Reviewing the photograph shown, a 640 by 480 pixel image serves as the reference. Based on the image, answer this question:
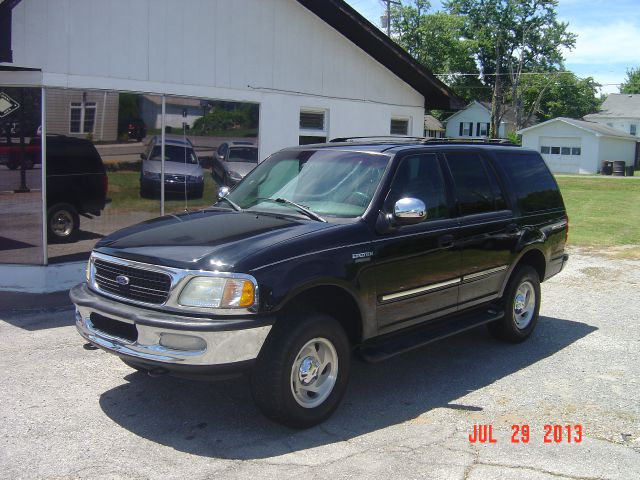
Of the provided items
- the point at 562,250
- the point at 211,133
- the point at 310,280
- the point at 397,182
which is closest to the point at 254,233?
the point at 310,280

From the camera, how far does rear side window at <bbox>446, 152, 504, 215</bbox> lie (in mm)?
6051

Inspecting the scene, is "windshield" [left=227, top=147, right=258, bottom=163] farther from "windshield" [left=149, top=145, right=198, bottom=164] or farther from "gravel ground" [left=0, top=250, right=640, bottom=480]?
"gravel ground" [left=0, top=250, right=640, bottom=480]

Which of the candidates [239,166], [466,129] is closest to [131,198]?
[239,166]

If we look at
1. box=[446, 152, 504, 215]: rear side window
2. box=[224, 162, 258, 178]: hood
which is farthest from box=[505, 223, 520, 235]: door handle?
box=[224, 162, 258, 178]: hood

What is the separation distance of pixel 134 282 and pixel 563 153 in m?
55.1

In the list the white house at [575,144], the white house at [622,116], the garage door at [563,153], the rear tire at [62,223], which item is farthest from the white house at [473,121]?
the rear tire at [62,223]

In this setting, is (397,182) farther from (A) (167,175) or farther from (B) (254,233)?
(A) (167,175)

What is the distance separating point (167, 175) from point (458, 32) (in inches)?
2638

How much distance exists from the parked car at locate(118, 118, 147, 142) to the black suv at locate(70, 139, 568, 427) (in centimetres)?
366

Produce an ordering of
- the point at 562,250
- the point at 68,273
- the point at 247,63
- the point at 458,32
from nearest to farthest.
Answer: the point at 562,250, the point at 68,273, the point at 247,63, the point at 458,32

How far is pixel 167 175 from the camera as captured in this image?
9.84m

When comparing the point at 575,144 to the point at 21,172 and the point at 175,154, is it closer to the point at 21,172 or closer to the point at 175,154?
the point at 175,154

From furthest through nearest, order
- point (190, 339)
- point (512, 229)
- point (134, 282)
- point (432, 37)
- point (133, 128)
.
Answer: point (432, 37)
point (133, 128)
point (512, 229)
point (134, 282)
point (190, 339)

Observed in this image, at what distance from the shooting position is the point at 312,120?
12.0 m
